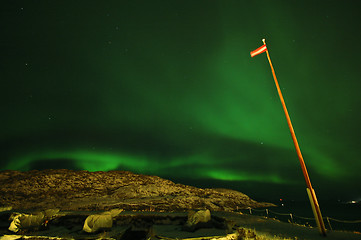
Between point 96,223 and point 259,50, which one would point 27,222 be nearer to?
point 96,223

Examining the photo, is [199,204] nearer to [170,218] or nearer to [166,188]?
[166,188]

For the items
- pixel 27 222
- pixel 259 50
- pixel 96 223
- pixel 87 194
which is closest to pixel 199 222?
pixel 96 223

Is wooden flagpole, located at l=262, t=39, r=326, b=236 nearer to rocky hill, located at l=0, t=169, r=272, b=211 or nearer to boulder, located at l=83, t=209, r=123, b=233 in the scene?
boulder, located at l=83, t=209, r=123, b=233

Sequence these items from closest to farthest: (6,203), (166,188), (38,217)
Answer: (38,217) → (6,203) → (166,188)

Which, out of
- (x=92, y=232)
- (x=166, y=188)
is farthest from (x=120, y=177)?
(x=92, y=232)

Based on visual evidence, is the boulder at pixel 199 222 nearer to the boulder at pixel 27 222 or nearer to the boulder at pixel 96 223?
the boulder at pixel 96 223

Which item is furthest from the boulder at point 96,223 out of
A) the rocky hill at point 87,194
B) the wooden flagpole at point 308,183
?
the rocky hill at point 87,194

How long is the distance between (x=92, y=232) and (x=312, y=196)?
Result: 13.9 m

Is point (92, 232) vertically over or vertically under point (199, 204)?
under

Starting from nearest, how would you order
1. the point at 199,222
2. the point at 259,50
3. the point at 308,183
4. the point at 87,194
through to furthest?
the point at 308,183
the point at 199,222
the point at 259,50
the point at 87,194

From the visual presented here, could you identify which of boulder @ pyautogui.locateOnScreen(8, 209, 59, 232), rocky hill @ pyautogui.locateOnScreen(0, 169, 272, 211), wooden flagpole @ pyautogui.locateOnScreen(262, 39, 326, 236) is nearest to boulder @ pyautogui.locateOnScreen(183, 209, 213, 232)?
wooden flagpole @ pyautogui.locateOnScreen(262, 39, 326, 236)

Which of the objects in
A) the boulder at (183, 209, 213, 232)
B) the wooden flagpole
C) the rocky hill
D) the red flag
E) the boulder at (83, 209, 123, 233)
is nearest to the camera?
the wooden flagpole

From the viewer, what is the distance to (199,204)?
5150 centimetres

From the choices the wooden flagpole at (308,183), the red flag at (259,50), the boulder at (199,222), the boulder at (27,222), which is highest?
the red flag at (259,50)
